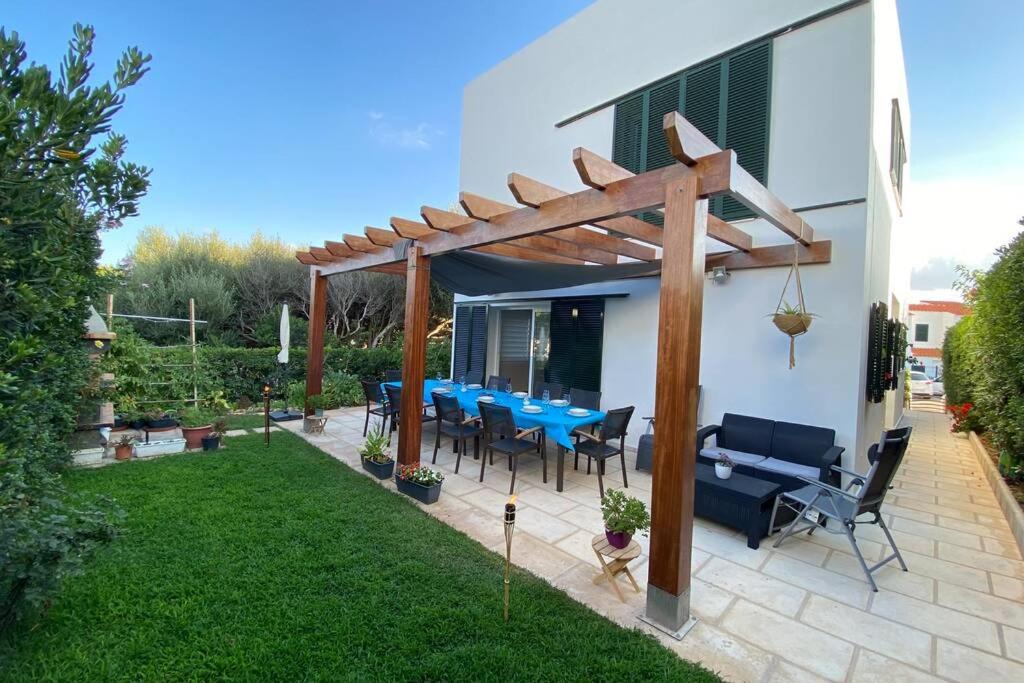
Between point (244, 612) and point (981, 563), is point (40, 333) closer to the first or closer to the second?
point (244, 612)

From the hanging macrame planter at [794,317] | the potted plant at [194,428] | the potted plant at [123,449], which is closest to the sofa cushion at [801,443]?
the hanging macrame planter at [794,317]

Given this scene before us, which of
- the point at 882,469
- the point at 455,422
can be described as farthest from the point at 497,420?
the point at 882,469

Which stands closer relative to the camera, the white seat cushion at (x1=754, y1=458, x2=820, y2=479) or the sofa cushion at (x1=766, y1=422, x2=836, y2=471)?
the white seat cushion at (x1=754, y1=458, x2=820, y2=479)

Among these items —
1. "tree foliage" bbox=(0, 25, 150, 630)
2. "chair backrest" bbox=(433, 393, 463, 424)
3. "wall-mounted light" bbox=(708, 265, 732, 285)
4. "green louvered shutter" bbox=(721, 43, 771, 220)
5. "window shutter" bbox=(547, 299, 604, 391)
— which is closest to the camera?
"tree foliage" bbox=(0, 25, 150, 630)

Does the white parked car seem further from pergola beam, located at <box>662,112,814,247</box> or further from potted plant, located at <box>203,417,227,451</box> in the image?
potted plant, located at <box>203,417,227,451</box>

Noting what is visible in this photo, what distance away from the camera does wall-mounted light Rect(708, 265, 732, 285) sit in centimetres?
579

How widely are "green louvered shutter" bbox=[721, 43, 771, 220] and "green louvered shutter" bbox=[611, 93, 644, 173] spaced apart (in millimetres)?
1326

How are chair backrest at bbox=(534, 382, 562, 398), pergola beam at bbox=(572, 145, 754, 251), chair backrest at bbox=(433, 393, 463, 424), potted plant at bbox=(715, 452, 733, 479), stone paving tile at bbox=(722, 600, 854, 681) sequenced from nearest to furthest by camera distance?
stone paving tile at bbox=(722, 600, 854, 681) → pergola beam at bbox=(572, 145, 754, 251) → potted plant at bbox=(715, 452, 733, 479) → chair backrest at bbox=(433, 393, 463, 424) → chair backrest at bbox=(534, 382, 562, 398)

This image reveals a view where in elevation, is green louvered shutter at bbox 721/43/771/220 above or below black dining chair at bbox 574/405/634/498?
above

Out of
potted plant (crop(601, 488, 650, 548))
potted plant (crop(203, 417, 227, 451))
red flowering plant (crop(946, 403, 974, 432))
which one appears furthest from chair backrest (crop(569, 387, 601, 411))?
red flowering plant (crop(946, 403, 974, 432))

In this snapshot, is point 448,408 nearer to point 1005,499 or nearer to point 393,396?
point 393,396

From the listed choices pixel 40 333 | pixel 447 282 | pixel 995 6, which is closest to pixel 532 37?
pixel 447 282

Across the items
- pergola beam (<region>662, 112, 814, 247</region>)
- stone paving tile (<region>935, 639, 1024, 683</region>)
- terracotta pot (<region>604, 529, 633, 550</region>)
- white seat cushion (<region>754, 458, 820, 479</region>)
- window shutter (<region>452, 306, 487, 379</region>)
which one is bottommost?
stone paving tile (<region>935, 639, 1024, 683</region>)

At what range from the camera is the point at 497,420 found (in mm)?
5289
